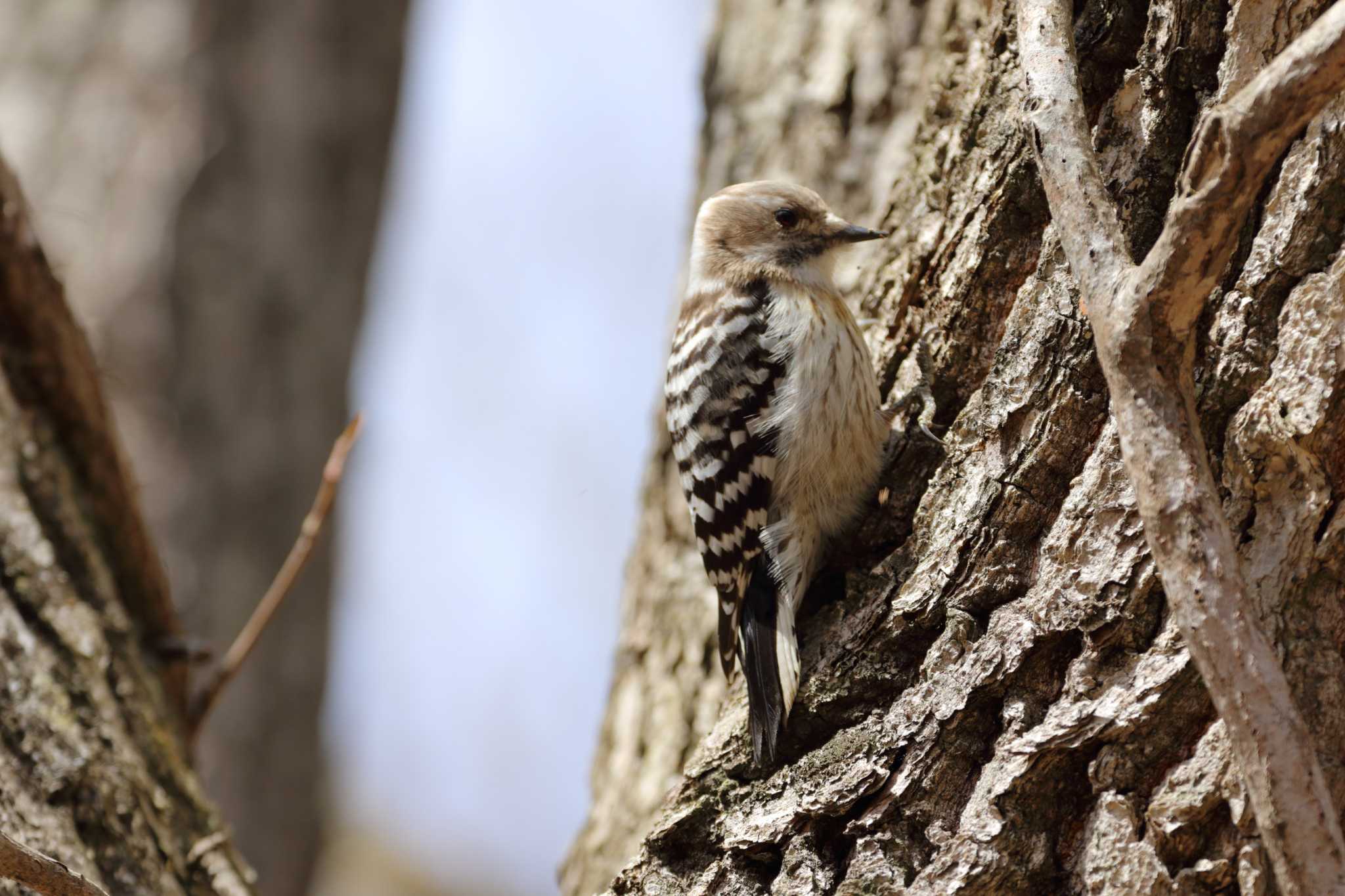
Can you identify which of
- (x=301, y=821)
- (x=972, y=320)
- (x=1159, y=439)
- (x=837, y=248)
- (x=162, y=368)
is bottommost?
(x=301, y=821)

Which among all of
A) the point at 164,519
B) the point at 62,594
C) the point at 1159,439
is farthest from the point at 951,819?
the point at 164,519

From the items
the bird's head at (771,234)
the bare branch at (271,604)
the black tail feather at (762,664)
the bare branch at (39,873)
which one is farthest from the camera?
the bird's head at (771,234)

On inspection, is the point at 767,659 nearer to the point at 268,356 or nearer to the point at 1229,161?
the point at 1229,161

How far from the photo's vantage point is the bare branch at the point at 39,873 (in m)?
1.97

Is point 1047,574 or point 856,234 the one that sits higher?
point 856,234

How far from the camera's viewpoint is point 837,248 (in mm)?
4035

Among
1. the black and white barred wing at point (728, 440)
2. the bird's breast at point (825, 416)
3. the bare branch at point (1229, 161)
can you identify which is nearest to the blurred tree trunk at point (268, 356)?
the black and white barred wing at point (728, 440)

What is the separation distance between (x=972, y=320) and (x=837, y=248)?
1344 mm

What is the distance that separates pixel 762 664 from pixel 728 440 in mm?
832

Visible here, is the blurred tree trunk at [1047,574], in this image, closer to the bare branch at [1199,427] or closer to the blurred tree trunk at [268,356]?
the bare branch at [1199,427]

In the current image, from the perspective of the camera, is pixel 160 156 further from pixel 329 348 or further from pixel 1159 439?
pixel 1159 439

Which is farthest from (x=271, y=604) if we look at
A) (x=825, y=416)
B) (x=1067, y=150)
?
(x=1067, y=150)

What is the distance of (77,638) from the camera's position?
298cm

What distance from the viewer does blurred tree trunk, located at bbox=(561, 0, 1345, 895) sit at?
81.6 inches
